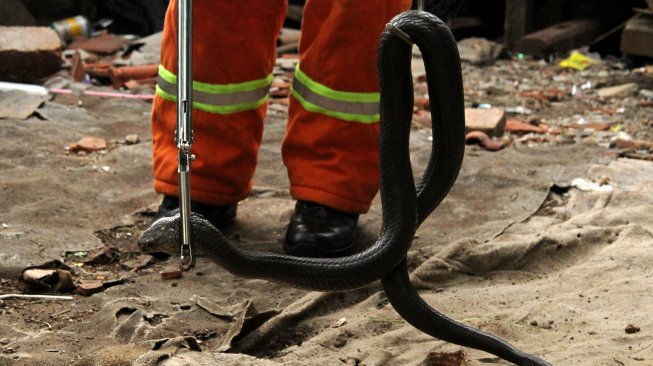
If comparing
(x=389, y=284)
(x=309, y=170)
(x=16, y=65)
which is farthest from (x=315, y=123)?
(x=16, y=65)

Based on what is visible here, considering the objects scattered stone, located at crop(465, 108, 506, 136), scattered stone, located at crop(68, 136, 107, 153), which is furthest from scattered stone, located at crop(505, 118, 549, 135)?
scattered stone, located at crop(68, 136, 107, 153)

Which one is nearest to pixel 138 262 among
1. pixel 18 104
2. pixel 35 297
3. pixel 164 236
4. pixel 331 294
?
pixel 35 297

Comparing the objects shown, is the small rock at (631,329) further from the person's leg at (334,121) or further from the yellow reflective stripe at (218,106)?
the yellow reflective stripe at (218,106)

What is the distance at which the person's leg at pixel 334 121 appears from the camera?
101 inches

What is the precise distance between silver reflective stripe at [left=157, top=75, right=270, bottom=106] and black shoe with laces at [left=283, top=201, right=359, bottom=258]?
33 cm

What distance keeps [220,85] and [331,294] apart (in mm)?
641

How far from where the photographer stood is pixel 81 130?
4.02m

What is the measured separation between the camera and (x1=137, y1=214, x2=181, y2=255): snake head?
1.78m

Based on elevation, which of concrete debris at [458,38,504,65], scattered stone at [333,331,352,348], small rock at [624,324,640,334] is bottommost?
concrete debris at [458,38,504,65]

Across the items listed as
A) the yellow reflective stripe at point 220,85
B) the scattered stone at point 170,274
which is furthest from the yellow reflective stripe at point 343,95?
the scattered stone at point 170,274

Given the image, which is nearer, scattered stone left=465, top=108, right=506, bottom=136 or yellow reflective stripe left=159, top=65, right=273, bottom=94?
yellow reflective stripe left=159, top=65, right=273, bottom=94

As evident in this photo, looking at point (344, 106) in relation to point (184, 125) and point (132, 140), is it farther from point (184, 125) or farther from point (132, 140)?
point (132, 140)

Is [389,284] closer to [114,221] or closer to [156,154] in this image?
[156,154]

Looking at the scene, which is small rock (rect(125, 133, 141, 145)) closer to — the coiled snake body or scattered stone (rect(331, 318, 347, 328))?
scattered stone (rect(331, 318, 347, 328))
